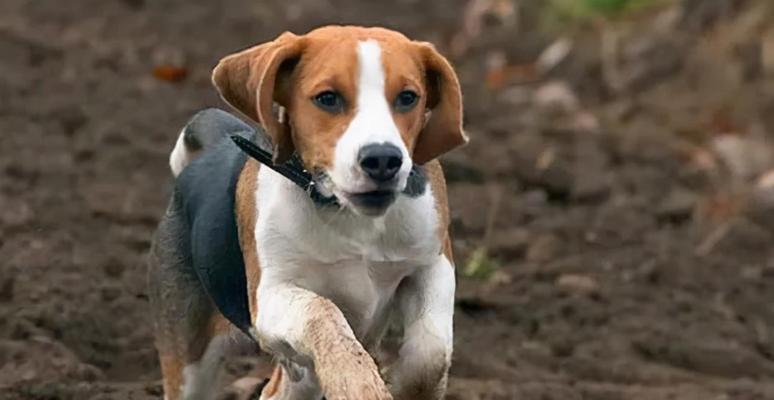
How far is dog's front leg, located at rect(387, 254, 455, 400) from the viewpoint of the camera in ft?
15.8

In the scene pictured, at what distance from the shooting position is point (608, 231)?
343 inches

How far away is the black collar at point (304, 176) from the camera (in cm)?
481

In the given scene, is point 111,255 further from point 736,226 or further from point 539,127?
Result: point 539,127

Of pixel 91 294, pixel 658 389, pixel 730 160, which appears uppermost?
pixel 730 160

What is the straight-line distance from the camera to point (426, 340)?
483cm

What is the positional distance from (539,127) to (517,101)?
0.75 m

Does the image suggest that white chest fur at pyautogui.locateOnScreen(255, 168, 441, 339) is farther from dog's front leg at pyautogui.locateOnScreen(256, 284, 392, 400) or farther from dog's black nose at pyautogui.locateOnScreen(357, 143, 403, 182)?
dog's black nose at pyautogui.locateOnScreen(357, 143, 403, 182)

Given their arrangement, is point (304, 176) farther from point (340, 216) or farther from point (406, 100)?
point (406, 100)

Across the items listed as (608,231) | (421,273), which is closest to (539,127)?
(608,231)

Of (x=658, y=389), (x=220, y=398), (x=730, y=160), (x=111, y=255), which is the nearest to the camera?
Result: (x=220, y=398)

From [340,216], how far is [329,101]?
1.09ft

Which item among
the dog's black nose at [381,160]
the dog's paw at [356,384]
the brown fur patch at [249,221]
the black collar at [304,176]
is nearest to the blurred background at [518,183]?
the brown fur patch at [249,221]

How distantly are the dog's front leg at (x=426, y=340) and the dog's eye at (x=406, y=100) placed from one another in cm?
48

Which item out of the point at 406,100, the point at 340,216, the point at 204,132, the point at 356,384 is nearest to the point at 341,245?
the point at 340,216
